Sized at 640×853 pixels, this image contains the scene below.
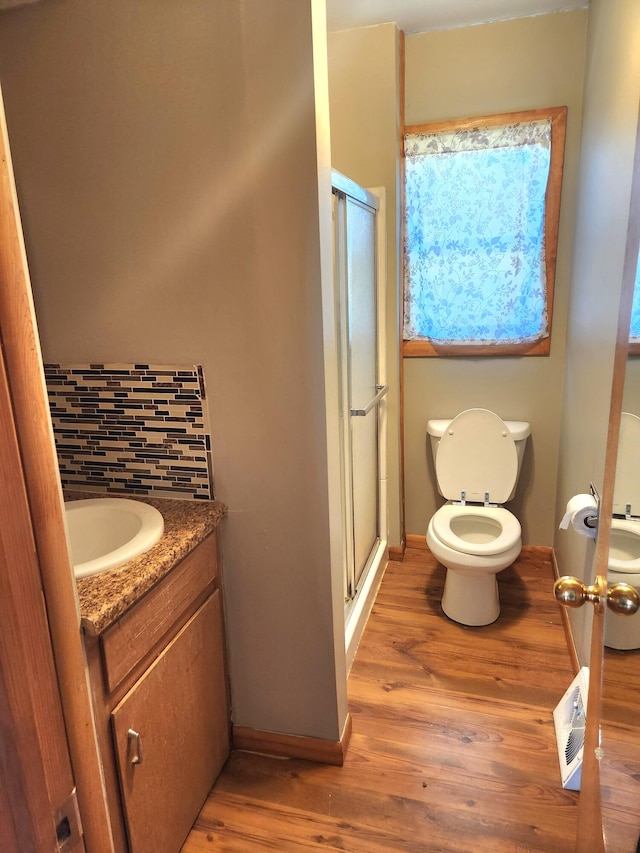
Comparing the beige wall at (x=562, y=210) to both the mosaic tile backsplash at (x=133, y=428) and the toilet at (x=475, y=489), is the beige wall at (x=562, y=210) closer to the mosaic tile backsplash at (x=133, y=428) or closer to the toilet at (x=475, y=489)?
the toilet at (x=475, y=489)

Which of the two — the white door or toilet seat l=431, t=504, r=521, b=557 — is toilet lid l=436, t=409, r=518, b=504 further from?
the white door

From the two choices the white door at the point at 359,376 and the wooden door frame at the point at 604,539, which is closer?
the wooden door frame at the point at 604,539

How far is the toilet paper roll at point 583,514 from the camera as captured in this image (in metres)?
1.55

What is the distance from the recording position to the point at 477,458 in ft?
8.74

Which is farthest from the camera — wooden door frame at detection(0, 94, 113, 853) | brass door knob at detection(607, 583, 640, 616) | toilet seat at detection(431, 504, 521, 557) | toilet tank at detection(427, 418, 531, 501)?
toilet tank at detection(427, 418, 531, 501)

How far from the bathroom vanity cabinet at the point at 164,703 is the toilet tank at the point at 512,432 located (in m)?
1.42

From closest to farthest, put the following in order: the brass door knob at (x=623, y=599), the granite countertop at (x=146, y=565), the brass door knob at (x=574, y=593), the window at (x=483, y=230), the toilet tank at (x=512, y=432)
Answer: the brass door knob at (x=623, y=599)
the brass door knob at (x=574, y=593)
the granite countertop at (x=146, y=565)
the window at (x=483, y=230)
the toilet tank at (x=512, y=432)

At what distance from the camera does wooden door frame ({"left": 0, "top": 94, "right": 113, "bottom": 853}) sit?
0.48 meters

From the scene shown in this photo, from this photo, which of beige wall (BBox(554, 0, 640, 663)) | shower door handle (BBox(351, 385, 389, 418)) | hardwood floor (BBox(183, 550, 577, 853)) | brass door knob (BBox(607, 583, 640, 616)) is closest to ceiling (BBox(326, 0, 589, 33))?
beige wall (BBox(554, 0, 640, 663))

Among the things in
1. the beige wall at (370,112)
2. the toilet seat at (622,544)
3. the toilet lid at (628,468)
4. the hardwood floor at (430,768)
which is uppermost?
the beige wall at (370,112)

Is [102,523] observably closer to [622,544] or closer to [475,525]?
[622,544]

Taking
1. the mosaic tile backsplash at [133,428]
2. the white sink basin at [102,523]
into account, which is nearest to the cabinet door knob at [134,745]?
the white sink basin at [102,523]

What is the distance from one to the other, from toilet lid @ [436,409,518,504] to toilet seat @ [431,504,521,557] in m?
0.08

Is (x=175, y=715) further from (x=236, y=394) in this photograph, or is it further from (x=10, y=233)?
(x=10, y=233)
